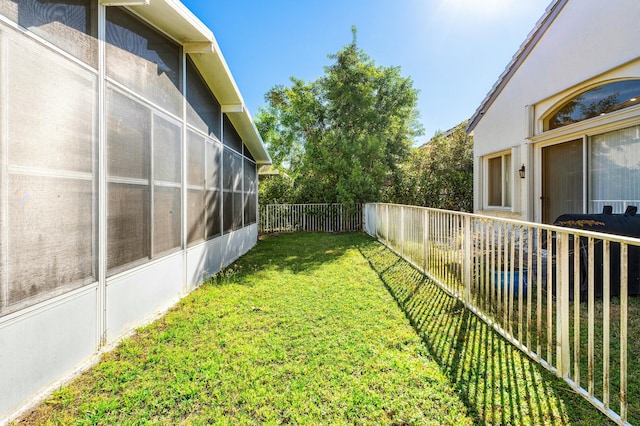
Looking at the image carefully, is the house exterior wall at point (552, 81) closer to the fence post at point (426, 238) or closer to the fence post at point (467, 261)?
the fence post at point (426, 238)

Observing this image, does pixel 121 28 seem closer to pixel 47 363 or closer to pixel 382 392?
pixel 47 363

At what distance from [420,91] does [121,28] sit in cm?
1482

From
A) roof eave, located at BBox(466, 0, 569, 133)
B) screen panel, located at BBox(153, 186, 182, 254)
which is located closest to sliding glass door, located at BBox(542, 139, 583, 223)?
roof eave, located at BBox(466, 0, 569, 133)

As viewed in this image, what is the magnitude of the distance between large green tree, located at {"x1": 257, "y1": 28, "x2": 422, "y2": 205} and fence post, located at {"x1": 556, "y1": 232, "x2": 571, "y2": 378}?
9303 millimetres

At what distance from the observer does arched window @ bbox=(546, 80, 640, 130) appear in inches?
189

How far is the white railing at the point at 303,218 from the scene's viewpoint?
41.6ft

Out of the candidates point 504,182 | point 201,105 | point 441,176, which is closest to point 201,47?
point 201,105

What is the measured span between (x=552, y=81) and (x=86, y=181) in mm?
8731

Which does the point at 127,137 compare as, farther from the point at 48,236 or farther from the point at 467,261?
the point at 467,261

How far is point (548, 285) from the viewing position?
223cm

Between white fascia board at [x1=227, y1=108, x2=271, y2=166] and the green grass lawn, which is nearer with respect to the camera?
the green grass lawn

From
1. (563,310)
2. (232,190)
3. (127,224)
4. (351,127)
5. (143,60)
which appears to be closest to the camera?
(563,310)

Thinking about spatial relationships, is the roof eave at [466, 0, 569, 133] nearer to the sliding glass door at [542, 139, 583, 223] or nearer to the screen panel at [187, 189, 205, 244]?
the sliding glass door at [542, 139, 583, 223]

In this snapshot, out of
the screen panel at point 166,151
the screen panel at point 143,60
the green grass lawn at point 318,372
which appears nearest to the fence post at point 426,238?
the green grass lawn at point 318,372
